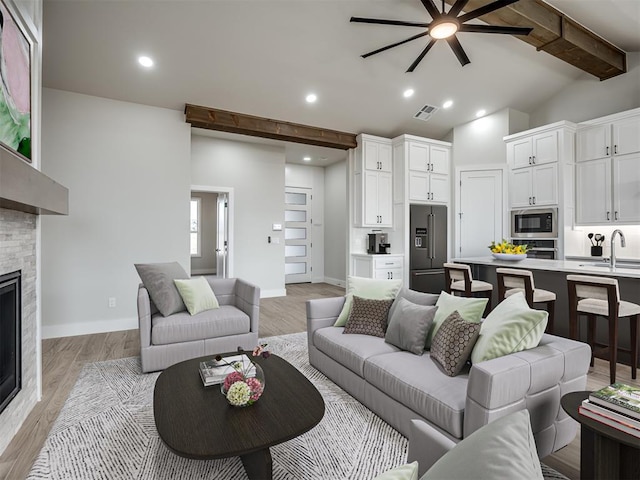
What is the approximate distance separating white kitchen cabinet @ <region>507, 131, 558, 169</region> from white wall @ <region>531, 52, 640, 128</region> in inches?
27.9

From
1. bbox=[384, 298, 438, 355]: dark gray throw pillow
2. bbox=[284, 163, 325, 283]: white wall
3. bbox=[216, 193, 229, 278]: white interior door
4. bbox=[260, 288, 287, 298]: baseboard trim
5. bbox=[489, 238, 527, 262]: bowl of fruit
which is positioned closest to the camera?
bbox=[384, 298, 438, 355]: dark gray throw pillow

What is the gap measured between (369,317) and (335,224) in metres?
5.57

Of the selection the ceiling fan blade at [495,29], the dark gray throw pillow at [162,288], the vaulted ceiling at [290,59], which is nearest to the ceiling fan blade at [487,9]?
the ceiling fan blade at [495,29]

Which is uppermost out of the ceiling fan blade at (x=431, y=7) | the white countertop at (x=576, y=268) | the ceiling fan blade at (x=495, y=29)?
the ceiling fan blade at (x=431, y=7)

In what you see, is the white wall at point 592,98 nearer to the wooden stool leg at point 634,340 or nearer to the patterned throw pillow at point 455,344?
the wooden stool leg at point 634,340

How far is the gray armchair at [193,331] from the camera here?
2996 millimetres

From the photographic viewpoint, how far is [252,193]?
6.63 meters

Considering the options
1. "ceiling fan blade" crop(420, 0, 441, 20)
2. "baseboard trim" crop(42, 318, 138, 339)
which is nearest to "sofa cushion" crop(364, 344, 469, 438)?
"ceiling fan blade" crop(420, 0, 441, 20)

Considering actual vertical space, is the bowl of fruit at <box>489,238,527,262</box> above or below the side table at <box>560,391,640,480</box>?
above

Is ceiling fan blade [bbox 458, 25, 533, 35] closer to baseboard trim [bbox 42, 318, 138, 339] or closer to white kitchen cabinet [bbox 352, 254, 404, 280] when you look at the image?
white kitchen cabinet [bbox 352, 254, 404, 280]

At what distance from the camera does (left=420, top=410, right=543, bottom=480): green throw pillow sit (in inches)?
26.0

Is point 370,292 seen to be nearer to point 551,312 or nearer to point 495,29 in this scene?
point 551,312

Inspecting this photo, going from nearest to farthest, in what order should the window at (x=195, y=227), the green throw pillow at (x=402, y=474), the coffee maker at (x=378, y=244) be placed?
1. the green throw pillow at (x=402, y=474)
2. the coffee maker at (x=378, y=244)
3. the window at (x=195, y=227)

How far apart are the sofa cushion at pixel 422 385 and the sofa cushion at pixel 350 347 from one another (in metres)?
0.08
